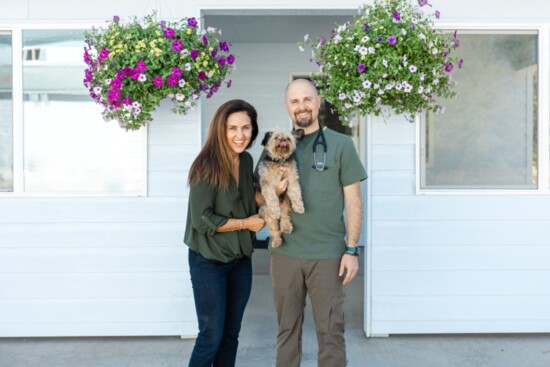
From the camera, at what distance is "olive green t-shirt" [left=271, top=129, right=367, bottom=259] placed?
251 cm

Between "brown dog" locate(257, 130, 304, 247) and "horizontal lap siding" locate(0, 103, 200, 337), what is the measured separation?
1.24 metres

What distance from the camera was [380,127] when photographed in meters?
3.67

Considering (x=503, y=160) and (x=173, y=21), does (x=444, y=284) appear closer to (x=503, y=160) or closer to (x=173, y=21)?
(x=503, y=160)

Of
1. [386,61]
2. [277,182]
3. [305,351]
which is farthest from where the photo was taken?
[305,351]

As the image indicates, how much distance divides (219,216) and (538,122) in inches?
99.1

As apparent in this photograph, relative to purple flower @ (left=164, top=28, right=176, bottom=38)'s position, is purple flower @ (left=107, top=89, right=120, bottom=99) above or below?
below

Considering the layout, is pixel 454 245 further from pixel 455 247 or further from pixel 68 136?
pixel 68 136

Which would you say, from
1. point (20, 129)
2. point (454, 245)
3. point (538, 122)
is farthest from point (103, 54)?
→ point (538, 122)

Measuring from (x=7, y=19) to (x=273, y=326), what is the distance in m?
2.87

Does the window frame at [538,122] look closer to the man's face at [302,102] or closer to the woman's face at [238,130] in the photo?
the man's face at [302,102]

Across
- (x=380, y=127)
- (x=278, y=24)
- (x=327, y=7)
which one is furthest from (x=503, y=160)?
(x=278, y=24)

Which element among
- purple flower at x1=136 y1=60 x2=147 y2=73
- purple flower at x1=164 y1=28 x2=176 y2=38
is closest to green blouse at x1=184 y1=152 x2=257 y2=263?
purple flower at x1=136 y1=60 x2=147 y2=73

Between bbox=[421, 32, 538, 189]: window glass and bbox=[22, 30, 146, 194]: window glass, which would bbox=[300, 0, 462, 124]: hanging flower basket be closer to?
bbox=[421, 32, 538, 189]: window glass

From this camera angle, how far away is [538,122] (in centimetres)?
371
